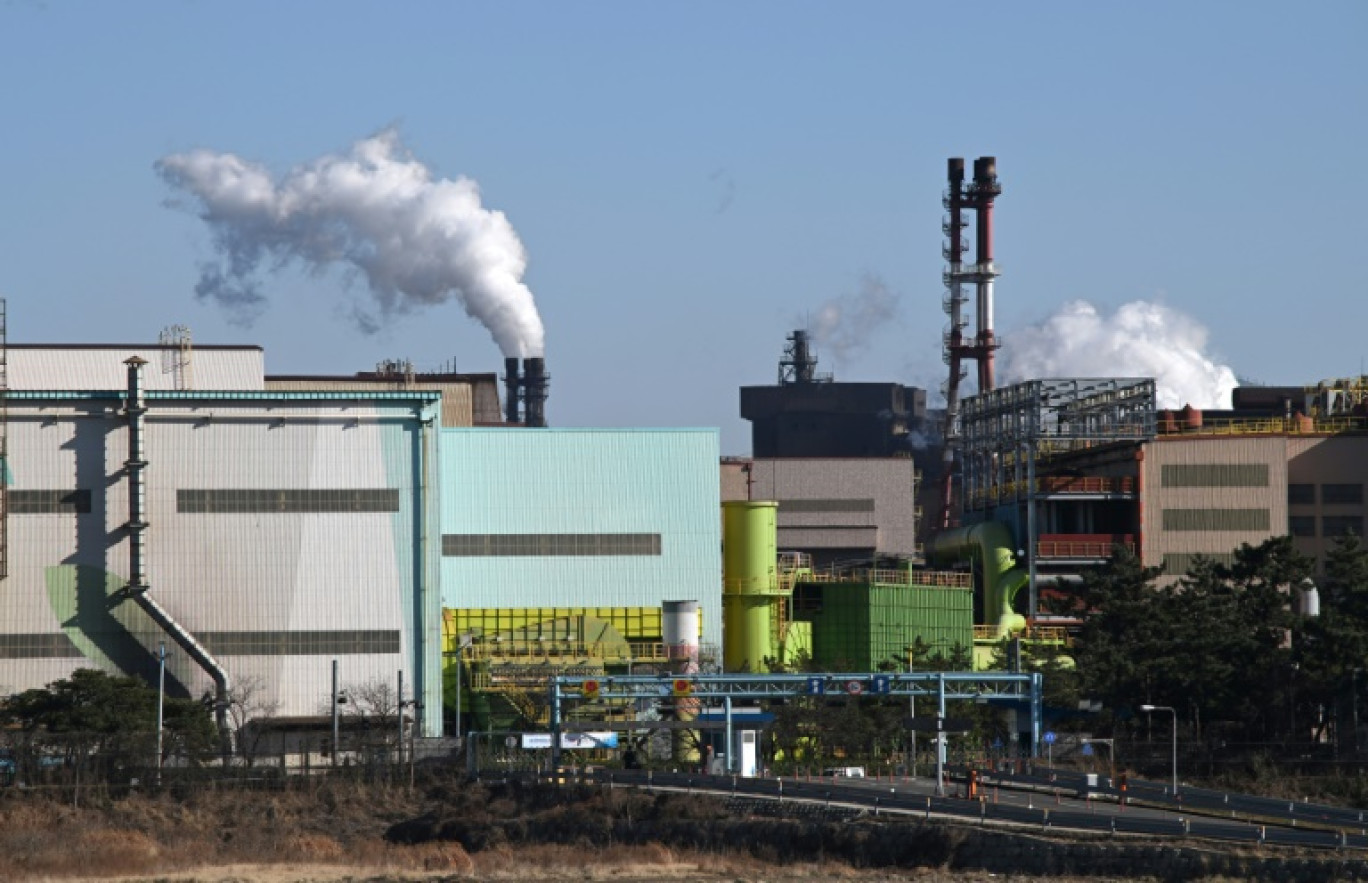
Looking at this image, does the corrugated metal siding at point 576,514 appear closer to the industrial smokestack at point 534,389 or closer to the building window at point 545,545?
the building window at point 545,545

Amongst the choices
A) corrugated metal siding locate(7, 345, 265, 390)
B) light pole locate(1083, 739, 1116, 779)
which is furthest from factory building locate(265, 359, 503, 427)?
light pole locate(1083, 739, 1116, 779)

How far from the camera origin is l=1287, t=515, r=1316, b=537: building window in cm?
13812

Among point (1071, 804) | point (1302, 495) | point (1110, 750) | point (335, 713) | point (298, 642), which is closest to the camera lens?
point (1071, 804)

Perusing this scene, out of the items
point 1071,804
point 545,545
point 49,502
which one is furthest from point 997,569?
point 1071,804

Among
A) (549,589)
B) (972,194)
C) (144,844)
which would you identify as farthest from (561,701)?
(972,194)

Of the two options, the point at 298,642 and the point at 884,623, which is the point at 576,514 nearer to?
the point at 298,642

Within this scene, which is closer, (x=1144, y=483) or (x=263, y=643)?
(x=263, y=643)

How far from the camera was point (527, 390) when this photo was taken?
193m

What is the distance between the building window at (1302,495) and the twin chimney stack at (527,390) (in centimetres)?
7042

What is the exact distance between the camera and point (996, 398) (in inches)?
5522

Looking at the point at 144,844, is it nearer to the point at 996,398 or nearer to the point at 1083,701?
the point at 1083,701

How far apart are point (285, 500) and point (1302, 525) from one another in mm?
58698

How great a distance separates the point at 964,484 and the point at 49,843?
7840 cm

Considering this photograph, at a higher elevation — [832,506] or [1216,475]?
[832,506]
